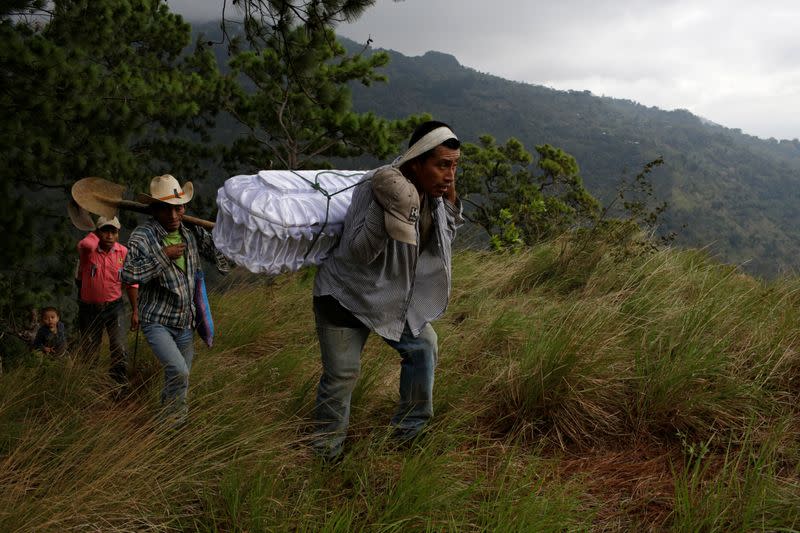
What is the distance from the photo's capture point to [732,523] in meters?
2.26

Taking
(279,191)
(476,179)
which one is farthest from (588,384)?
(476,179)

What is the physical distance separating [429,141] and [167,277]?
5.89 feet

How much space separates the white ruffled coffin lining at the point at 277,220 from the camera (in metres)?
2.66

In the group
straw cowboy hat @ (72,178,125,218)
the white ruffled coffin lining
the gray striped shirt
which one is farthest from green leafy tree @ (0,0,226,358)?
the gray striped shirt

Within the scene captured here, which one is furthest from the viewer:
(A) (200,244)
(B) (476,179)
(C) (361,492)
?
(B) (476,179)

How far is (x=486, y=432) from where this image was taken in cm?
323

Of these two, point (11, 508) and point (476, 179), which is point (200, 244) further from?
point (476, 179)

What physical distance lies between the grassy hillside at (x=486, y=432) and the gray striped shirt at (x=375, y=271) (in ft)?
1.79

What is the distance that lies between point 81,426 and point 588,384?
8.28ft

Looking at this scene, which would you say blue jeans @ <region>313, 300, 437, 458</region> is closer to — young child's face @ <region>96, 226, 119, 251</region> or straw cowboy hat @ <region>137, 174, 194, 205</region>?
straw cowboy hat @ <region>137, 174, 194, 205</region>

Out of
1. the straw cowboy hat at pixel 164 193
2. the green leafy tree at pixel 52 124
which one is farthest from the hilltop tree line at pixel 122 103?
the straw cowboy hat at pixel 164 193

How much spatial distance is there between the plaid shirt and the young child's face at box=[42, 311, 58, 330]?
99.7 inches

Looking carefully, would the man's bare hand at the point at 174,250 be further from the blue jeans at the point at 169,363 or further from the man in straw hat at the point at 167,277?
the blue jeans at the point at 169,363

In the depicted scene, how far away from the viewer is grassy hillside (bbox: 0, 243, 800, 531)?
2279 millimetres
